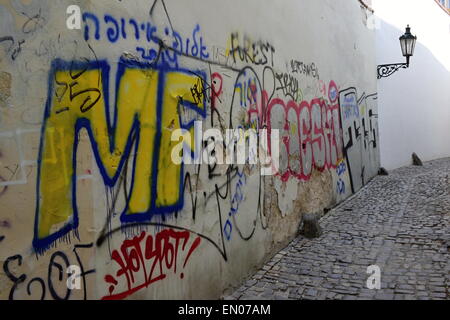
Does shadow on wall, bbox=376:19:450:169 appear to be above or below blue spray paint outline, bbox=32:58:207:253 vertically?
above

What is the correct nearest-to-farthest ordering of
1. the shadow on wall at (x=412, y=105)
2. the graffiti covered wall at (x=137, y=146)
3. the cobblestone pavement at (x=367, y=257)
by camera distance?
the graffiti covered wall at (x=137, y=146)
the cobblestone pavement at (x=367, y=257)
the shadow on wall at (x=412, y=105)

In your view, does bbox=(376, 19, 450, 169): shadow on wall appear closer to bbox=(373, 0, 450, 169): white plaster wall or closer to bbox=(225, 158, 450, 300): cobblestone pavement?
bbox=(373, 0, 450, 169): white plaster wall

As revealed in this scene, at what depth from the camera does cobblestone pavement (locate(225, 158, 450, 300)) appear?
385 cm

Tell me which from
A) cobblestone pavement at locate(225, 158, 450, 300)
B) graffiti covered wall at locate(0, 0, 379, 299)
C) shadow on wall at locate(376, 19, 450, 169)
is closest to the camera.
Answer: graffiti covered wall at locate(0, 0, 379, 299)

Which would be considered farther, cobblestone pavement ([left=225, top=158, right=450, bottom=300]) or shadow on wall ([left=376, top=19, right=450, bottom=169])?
shadow on wall ([left=376, top=19, right=450, bottom=169])

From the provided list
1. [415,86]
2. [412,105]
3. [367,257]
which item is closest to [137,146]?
[367,257]

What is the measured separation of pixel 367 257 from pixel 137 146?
3206 millimetres

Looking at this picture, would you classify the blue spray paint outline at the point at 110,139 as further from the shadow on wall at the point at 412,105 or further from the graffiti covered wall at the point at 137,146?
the shadow on wall at the point at 412,105

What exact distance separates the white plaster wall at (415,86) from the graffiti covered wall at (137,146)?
7945mm

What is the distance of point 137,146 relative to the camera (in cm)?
280

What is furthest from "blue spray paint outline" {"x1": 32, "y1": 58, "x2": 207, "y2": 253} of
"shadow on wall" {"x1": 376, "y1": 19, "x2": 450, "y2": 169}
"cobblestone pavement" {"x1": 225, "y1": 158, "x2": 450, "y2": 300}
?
"shadow on wall" {"x1": 376, "y1": 19, "x2": 450, "y2": 169}

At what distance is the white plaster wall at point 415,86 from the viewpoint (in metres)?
12.2

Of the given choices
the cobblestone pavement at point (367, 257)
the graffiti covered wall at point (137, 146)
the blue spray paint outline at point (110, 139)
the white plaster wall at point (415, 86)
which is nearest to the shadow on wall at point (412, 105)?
the white plaster wall at point (415, 86)
